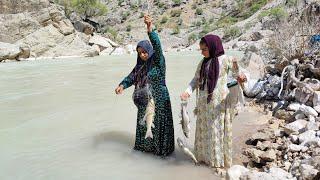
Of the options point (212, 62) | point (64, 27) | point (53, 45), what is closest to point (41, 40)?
point (53, 45)

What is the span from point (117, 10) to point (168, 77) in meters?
47.2

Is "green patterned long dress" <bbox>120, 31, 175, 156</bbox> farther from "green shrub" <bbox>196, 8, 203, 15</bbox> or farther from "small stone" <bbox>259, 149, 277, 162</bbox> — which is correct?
"green shrub" <bbox>196, 8, 203, 15</bbox>

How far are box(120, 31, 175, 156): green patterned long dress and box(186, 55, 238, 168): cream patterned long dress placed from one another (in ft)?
1.46

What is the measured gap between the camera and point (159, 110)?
15.0 feet

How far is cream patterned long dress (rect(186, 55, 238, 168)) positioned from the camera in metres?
4.12

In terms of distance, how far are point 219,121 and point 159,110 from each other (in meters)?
0.73

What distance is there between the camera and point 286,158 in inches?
170

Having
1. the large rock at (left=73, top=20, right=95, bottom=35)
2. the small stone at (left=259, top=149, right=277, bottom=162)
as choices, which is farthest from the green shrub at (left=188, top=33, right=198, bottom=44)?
the small stone at (left=259, top=149, right=277, bottom=162)

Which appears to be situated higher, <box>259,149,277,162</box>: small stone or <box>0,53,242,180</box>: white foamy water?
<box>259,149,277,162</box>: small stone

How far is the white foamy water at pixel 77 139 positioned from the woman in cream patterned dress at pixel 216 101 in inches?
8.8

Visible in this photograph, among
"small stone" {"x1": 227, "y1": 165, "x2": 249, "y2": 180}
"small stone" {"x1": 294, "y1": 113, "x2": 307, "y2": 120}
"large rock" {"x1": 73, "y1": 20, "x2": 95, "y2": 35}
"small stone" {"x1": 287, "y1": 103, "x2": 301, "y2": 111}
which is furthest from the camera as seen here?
"large rock" {"x1": 73, "y1": 20, "x2": 95, "y2": 35}

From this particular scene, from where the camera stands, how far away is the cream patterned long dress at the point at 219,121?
13.5 ft

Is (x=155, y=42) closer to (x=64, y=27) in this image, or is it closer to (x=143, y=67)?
(x=143, y=67)

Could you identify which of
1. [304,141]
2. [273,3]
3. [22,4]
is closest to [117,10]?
[273,3]
